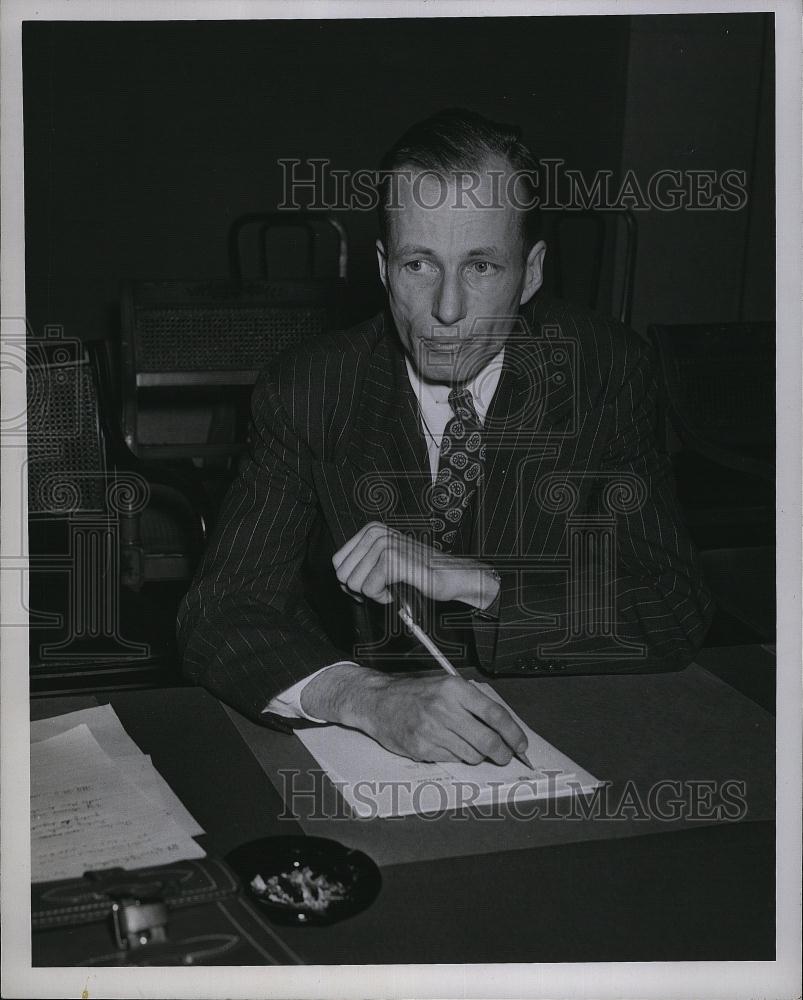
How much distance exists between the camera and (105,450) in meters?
2.20

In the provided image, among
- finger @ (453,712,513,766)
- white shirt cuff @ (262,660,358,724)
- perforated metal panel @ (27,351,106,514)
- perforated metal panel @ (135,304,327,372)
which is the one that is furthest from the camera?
perforated metal panel @ (135,304,327,372)

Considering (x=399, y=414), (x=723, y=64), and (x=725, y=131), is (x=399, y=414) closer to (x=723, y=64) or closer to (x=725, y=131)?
(x=725, y=131)

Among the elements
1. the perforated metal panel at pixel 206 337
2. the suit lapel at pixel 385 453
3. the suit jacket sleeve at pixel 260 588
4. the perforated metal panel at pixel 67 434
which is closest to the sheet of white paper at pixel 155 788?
the suit jacket sleeve at pixel 260 588

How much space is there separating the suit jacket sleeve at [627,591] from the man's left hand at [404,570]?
0.14 feet

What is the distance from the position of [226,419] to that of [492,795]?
8.60ft

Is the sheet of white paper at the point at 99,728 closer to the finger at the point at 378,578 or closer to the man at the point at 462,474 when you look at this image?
the man at the point at 462,474

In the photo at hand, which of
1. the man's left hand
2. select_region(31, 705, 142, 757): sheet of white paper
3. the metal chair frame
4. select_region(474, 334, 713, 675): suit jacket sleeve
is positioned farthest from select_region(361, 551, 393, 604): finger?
the metal chair frame

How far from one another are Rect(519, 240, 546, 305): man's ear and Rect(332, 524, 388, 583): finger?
0.51 meters

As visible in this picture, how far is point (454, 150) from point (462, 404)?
1.33 ft

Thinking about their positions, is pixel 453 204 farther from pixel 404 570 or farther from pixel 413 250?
pixel 404 570

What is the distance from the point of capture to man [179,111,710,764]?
4.65ft

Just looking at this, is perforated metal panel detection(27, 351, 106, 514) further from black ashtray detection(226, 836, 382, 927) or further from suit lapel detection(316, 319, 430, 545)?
black ashtray detection(226, 836, 382, 927)

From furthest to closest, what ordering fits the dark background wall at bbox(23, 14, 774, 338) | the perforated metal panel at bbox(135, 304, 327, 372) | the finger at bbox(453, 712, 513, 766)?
the dark background wall at bbox(23, 14, 774, 338), the perforated metal panel at bbox(135, 304, 327, 372), the finger at bbox(453, 712, 513, 766)

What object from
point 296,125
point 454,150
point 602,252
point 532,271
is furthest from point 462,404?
point 296,125
